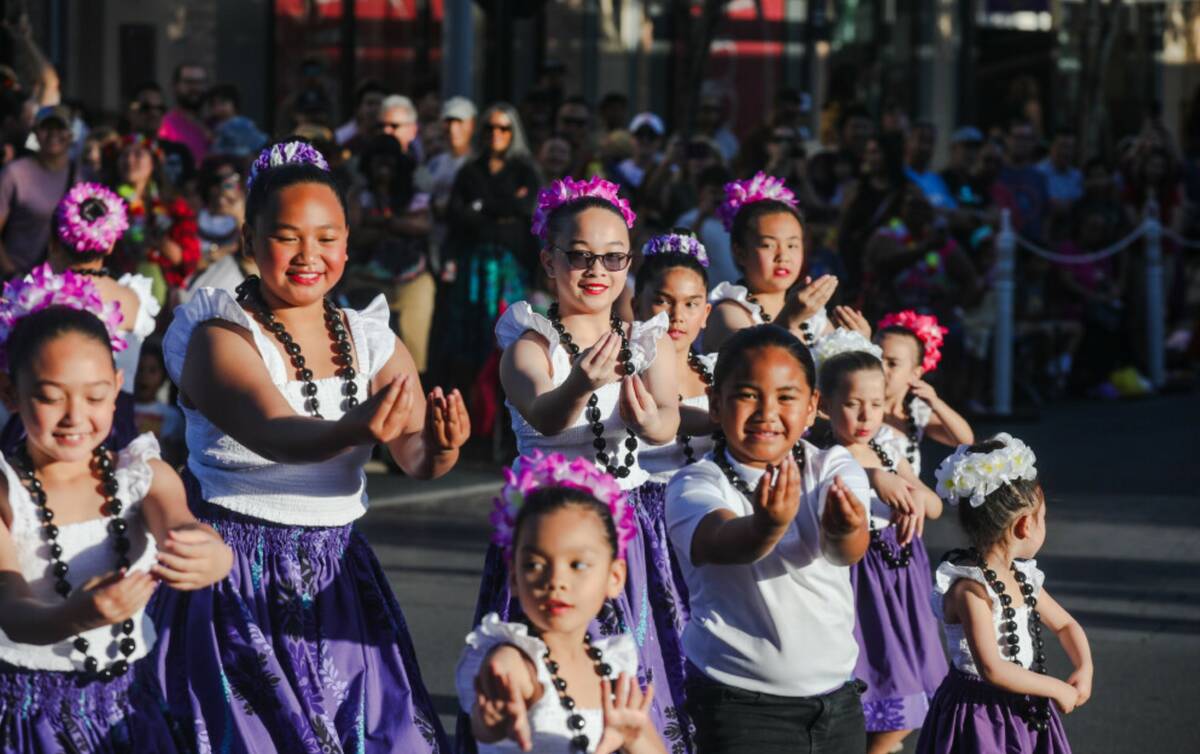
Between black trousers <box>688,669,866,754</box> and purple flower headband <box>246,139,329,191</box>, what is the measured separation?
172cm

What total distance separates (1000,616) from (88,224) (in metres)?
4.26

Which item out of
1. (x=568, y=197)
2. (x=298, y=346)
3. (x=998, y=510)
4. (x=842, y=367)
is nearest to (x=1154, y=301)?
(x=842, y=367)

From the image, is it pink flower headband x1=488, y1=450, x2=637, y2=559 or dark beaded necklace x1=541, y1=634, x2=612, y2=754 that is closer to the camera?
dark beaded necklace x1=541, y1=634, x2=612, y2=754

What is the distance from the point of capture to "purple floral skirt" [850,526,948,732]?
670cm

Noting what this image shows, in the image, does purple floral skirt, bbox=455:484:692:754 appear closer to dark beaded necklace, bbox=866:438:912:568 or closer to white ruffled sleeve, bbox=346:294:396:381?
white ruffled sleeve, bbox=346:294:396:381

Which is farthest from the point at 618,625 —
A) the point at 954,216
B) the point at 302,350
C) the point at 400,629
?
the point at 954,216

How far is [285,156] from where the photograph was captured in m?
5.51

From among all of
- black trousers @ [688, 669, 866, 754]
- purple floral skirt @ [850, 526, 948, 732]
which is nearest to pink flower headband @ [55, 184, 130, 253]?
purple floral skirt @ [850, 526, 948, 732]

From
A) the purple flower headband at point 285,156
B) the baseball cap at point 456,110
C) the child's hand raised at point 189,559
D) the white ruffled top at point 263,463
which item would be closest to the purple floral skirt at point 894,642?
the white ruffled top at point 263,463

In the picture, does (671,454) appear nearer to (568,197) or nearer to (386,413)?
(568,197)

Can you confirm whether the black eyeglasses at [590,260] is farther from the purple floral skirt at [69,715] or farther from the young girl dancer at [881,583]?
the purple floral skirt at [69,715]

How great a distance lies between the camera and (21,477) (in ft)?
14.5

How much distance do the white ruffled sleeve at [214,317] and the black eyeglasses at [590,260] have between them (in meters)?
1.01

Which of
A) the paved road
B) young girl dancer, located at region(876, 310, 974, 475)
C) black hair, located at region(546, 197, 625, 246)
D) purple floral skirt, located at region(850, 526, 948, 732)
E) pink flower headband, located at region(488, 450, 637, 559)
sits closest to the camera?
pink flower headband, located at region(488, 450, 637, 559)
